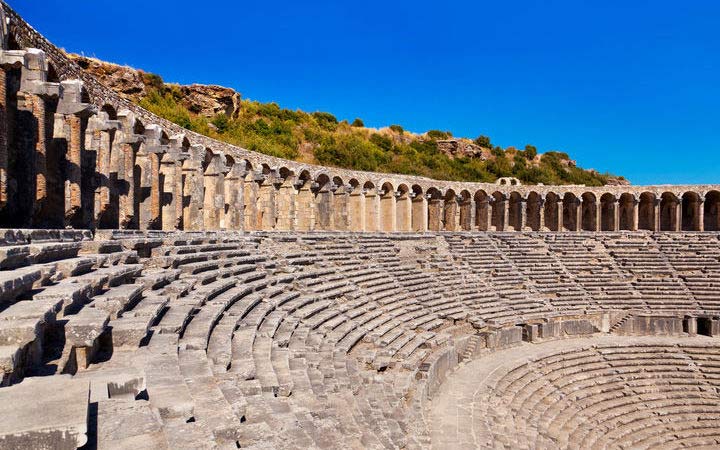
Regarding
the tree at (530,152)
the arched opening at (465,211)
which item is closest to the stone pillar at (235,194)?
the arched opening at (465,211)

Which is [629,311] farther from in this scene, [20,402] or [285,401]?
[20,402]

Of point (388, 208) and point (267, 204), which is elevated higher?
point (388, 208)

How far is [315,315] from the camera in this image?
10.5 metres

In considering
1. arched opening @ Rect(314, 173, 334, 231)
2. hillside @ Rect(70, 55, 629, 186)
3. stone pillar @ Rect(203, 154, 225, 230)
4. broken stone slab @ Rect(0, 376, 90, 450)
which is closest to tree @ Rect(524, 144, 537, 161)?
hillside @ Rect(70, 55, 629, 186)

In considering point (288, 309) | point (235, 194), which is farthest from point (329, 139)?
point (288, 309)

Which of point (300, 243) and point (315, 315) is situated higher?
point (300, 243)

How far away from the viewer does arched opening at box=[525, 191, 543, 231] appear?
1217 inches

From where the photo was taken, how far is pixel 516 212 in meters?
31.1

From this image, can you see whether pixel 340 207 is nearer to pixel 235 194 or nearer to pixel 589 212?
pixel 235 194

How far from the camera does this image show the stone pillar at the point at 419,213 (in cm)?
2783

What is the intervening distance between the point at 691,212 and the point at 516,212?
36.1 feet

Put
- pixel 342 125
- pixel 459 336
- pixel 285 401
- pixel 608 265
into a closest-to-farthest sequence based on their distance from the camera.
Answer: pixel 285 401 < pixel 459 336 < pixel 608 265 < pixel 342 125

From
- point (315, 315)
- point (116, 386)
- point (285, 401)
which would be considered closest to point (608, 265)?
point (315, 315)

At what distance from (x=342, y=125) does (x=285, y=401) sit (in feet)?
140
